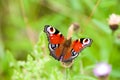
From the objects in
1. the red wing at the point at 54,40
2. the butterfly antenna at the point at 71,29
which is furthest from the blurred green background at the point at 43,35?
the red wing at the point at 54,40

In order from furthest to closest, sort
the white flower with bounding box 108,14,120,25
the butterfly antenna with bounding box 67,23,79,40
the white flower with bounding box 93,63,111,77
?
1. the white flower with bounding box 108,14,120,25
2. the white flower with bounding box 93,63,111,77
3. the butterfly antenna with bounding box 67,23,79,40

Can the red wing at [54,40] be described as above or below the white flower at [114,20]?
below

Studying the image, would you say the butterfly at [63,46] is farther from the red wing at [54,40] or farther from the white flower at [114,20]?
the white flower at [114,20]

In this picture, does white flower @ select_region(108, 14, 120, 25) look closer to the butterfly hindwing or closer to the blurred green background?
the blurred green background

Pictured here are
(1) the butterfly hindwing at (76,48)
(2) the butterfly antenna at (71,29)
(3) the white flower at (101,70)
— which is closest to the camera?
(1) the butterfly hindwing at (76,48)

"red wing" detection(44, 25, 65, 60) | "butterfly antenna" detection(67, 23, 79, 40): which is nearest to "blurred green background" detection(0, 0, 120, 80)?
"butterfly antenna" detection(67, 23, 79, 40)

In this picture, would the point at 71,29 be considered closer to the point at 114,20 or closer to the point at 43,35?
the point at 43,35

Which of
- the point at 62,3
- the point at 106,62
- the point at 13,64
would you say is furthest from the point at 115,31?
the point at 62,3
